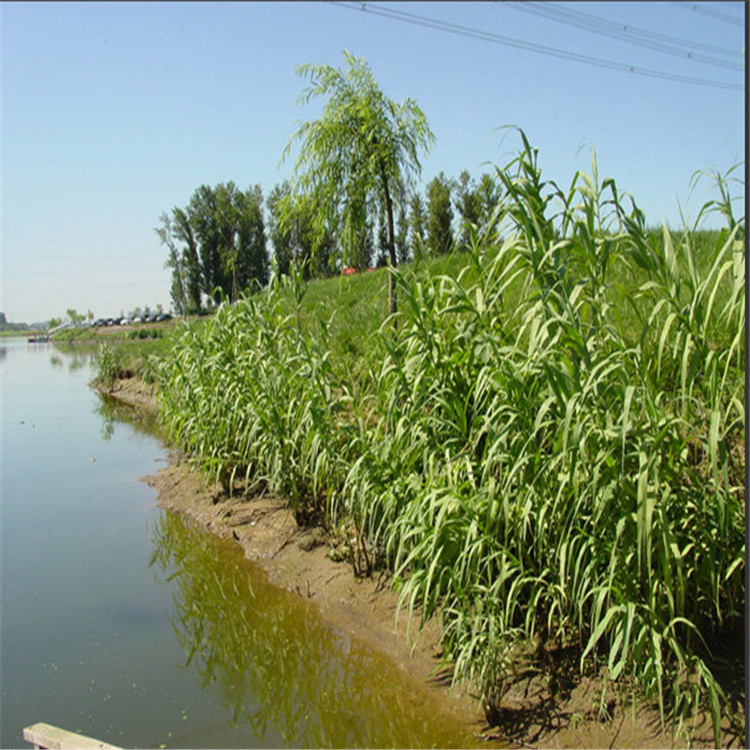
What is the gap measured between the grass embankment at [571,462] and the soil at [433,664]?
9 cm

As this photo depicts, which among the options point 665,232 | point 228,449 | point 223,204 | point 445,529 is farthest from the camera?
point 223,204

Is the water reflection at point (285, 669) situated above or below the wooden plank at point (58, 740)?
below

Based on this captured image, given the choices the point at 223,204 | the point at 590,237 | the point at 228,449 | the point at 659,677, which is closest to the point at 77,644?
the point at 228,449

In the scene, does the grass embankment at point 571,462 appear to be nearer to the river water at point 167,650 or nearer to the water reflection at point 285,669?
the water reflection at point 285,669

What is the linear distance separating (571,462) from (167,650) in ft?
8.72

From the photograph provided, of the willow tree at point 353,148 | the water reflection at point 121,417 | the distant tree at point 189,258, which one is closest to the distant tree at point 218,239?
the distant tree at point 189,258

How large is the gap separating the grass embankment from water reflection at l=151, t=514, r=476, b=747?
37 centimetres

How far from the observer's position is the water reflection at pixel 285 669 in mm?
3148

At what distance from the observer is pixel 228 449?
6.14 meters

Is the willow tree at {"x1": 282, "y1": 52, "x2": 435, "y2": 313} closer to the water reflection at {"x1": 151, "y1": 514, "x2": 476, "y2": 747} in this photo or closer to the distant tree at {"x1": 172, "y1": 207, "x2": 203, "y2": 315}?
the water reflection at {"x1": 151, "y1": 514, "x2": 476, "y2": 747}

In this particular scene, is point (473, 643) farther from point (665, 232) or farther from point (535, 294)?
point (665, 232)

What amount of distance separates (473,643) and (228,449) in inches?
145

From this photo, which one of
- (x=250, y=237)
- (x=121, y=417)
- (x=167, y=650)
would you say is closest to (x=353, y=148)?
(x=167, y=650)

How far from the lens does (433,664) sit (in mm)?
3432
